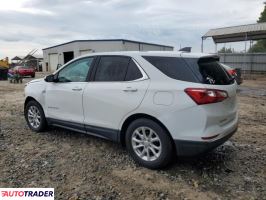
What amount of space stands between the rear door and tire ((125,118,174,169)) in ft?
0.91

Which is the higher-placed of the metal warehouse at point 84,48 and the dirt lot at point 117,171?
the metal warehouse at point 84,48

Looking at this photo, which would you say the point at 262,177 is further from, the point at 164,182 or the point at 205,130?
the point at 164,182

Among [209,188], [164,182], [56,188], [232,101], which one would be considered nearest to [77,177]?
[56,188]

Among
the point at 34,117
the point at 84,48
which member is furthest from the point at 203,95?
the point at 84,48

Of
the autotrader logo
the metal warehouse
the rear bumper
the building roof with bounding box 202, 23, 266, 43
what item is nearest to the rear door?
the rear bumper

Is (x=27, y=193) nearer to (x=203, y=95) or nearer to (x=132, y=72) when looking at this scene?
(x=132, y=72)

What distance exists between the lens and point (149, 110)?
13.8ft

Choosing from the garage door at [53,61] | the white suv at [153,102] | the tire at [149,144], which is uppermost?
the garage door at [53,61]

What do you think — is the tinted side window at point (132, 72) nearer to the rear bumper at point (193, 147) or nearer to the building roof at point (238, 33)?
the rear bumper at point (193, 147)

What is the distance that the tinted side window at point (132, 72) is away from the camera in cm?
449

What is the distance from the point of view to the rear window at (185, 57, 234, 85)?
4.02m

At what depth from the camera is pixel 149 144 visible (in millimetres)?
4332

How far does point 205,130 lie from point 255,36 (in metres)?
25.3

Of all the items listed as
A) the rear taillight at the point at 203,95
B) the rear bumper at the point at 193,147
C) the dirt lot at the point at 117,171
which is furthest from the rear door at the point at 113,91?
the rear bumper at the point at 193,147
